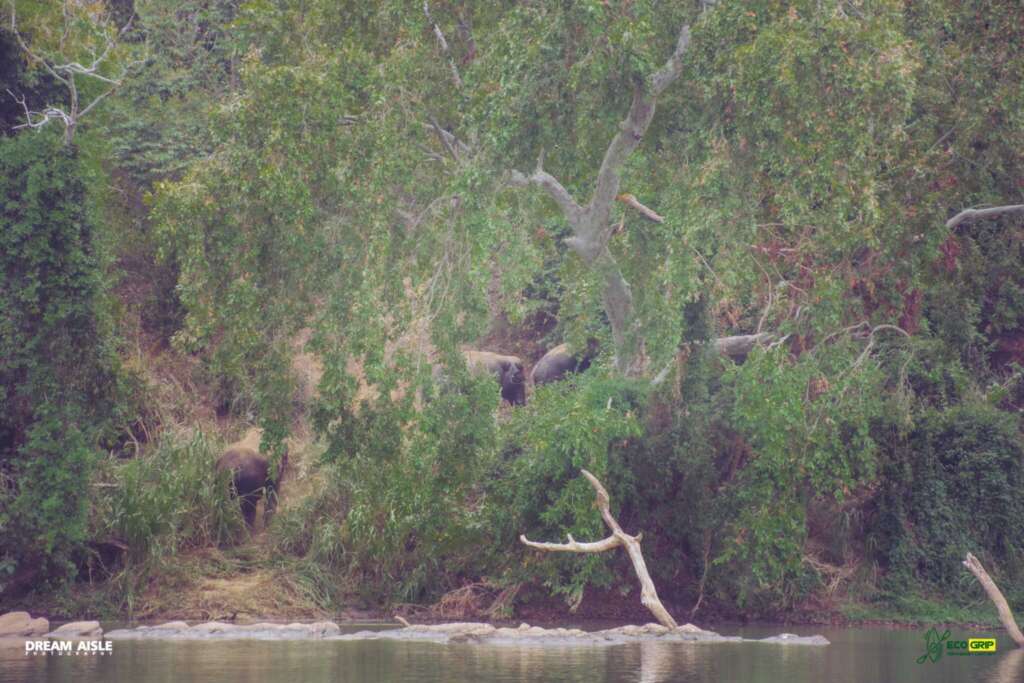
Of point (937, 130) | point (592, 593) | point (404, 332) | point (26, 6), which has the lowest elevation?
point (592, 593)

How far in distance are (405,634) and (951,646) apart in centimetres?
713

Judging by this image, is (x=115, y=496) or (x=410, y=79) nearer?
(x=410, y=79)

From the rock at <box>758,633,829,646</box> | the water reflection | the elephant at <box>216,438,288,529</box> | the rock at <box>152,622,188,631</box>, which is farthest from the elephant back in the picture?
the water reflection

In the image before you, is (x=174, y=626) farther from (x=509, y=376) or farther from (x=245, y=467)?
(x=509, y=376)

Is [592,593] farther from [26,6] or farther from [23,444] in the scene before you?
[26,6]

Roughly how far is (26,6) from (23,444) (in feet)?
24.2

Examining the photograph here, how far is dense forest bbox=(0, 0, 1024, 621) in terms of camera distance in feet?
56.1

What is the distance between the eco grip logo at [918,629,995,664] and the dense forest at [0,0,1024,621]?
2280mm

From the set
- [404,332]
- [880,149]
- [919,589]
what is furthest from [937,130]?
[404,332]

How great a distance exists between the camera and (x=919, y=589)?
68.7ft

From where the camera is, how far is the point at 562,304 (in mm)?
23562

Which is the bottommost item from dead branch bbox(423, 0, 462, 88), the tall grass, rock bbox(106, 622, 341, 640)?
rock bbox(106, 622, 341, 640)

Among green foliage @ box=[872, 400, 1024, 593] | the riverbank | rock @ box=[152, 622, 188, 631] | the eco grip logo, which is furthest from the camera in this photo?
green foliage @ box=[872, 400, 1024, 593]

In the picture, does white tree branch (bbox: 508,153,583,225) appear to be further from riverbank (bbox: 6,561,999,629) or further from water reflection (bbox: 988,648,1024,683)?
water reflection (bbox: 988,648,1024,683)
